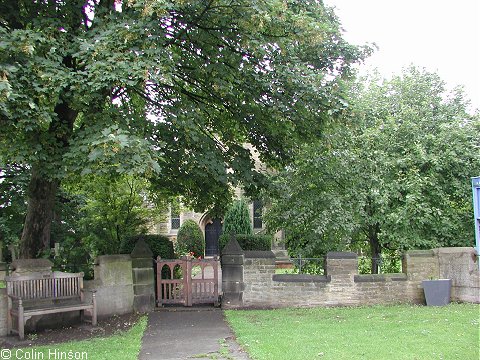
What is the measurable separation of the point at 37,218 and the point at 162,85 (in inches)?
169

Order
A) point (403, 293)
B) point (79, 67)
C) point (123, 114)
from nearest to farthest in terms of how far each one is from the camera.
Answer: point (79, 67), point (123, 114), point (403, 293)

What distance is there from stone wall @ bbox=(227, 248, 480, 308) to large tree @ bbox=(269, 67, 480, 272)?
1107 mm

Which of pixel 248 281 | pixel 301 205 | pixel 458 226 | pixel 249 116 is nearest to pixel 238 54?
pixel 249 116

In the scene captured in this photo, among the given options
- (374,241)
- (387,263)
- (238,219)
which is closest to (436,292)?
(387,263)

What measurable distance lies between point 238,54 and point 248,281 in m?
5.43

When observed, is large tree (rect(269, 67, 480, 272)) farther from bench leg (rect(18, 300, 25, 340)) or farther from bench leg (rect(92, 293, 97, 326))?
bench leg (rect(18, 300, 25, 340))

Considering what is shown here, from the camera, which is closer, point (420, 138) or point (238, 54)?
point (238, 54)

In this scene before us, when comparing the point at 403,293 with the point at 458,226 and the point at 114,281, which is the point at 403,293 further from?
the point at 114,281

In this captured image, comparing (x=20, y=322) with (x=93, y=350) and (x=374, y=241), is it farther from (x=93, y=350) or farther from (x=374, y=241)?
(x=374, y=241)

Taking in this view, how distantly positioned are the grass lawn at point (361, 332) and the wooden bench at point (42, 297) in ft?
10.6

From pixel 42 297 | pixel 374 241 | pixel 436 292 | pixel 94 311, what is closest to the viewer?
pixel 42 297

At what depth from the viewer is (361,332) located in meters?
8.08

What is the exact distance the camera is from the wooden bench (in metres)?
8.37

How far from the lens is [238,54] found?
392 inches
